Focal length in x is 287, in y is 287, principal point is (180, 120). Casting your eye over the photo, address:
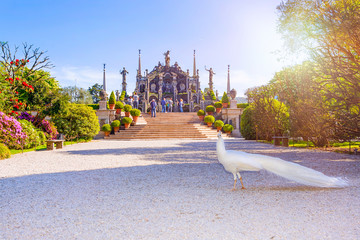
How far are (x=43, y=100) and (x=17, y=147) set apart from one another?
469cm

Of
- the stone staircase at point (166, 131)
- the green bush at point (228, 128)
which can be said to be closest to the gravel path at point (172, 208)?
the stone staircase at point (166, 131)

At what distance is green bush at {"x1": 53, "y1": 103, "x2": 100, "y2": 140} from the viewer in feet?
67.0

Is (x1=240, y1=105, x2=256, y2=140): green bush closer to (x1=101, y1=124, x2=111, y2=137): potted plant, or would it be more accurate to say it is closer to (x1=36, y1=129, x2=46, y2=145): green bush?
(x1=101, y1=124, x2=111, y2=137): potted plant

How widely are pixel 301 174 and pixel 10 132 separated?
45.1 feet

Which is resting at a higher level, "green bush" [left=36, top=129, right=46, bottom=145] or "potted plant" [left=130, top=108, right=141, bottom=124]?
"potted plant" [left=130, top=108, right=141, bottom=124]

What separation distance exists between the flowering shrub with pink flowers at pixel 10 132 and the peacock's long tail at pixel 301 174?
12941 mm

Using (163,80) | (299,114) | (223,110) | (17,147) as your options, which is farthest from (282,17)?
(163,80)

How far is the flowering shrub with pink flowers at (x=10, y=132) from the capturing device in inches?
536

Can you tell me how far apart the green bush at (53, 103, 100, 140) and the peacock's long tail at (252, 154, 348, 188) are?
18.0 meters

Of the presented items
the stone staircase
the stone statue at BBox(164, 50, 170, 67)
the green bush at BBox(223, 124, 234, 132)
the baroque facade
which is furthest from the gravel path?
the stone statue at BBox(164, 50, 170, 67)

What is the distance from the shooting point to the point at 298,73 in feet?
43.6

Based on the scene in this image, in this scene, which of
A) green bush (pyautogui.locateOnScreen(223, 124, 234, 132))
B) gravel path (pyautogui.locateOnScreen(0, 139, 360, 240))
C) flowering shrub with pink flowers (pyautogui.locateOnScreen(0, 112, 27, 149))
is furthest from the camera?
green bush (pyautogui.locateOnScreen(223, 124, 234, 132))

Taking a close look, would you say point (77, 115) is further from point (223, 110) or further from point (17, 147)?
point (223, 110)

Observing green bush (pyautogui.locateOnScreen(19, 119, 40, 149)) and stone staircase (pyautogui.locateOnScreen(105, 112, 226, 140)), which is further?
stone staircase (pyautogui.locateOnScreen(105, 112, 226, 140))
